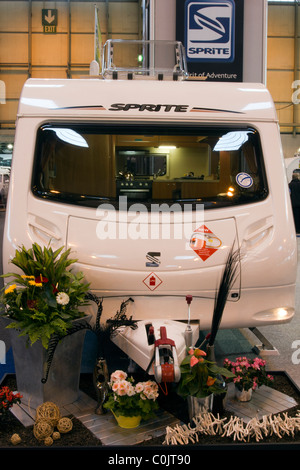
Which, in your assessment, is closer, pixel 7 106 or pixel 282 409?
pixel 282 409

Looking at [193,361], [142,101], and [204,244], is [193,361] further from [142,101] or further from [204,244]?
[142,101]

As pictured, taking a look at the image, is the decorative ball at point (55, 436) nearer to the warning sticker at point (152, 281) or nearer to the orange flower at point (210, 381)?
the orange flower at point (210, 381)

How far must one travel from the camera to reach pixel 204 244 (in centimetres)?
383

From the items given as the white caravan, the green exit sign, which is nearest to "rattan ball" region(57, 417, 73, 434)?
the white caravan

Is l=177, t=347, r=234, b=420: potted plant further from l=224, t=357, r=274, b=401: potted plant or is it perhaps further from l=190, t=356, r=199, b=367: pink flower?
l=224, t=357, r=274, b=401: potted plant

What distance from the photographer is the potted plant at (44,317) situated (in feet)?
11.1

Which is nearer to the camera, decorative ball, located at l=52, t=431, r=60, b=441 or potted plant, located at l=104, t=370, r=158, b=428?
decorative ball, located at l=52, t=431, r=60, b=441

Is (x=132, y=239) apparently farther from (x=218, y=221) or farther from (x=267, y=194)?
(x=267, y=194)

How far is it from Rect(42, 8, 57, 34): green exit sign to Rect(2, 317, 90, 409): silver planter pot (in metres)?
22.6

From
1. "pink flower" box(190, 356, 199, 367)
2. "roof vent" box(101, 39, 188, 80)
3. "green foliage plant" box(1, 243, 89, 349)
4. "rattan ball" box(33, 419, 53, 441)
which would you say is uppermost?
"roof vent" box(101, 39, 188, 80)

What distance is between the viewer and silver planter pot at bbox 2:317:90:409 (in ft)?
11.3

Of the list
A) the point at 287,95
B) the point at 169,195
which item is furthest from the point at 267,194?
the point at 287,95

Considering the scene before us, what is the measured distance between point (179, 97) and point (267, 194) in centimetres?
103
